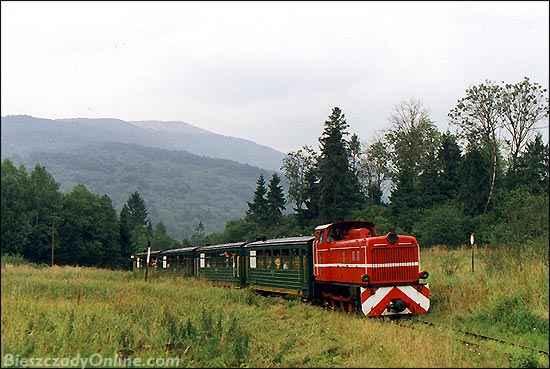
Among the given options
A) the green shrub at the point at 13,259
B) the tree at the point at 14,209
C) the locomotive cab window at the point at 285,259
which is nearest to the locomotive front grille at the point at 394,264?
the locomotive cab window at the point at 285,259

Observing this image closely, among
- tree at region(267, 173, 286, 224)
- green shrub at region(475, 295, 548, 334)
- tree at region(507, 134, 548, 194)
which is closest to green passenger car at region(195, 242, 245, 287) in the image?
green shrub at region(475, 295, 548, 334)

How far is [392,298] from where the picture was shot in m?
18.1

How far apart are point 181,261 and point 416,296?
25008 millimetres

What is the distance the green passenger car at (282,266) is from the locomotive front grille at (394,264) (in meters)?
4.64

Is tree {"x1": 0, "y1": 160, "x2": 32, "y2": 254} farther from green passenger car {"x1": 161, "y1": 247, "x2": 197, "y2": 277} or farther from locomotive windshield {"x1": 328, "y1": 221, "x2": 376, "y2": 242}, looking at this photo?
green passenger car {"x1": 161, "y1": 247, "x2": 197, "y2": 277}

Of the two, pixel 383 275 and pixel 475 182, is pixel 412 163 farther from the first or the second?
pixel 383 275

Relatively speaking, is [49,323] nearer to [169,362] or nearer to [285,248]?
[169,362]

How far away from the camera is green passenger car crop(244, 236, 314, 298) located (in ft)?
74.5

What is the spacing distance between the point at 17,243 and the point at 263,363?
4466 millimetres

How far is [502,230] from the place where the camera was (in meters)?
20.3

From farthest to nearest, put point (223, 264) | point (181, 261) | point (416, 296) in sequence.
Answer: point (181, 261) < point (223, 264) < point (416, 296)

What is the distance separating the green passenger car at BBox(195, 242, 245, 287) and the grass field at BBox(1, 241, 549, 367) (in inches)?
373

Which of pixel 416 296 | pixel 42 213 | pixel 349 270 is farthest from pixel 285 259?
pixel 42 213

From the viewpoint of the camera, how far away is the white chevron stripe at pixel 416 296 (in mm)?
18234
